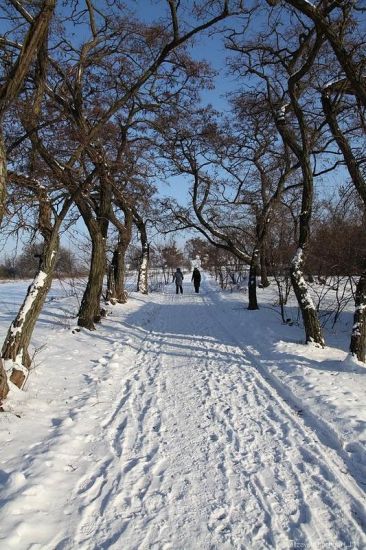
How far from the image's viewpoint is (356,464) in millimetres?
3898

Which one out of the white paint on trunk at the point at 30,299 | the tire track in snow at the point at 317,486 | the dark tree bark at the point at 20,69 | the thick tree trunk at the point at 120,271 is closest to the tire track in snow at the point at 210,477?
the tire track in snow at the point at 317,486

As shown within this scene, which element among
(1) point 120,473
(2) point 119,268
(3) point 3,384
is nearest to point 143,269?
(2) point 119,268

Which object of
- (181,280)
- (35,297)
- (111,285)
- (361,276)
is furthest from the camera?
(181,280)

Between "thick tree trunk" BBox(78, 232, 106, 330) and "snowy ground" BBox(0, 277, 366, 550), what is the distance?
117 inches

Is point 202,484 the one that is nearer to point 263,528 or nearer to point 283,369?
point 263,528

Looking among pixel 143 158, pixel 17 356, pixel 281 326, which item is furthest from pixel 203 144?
pixel 17 356

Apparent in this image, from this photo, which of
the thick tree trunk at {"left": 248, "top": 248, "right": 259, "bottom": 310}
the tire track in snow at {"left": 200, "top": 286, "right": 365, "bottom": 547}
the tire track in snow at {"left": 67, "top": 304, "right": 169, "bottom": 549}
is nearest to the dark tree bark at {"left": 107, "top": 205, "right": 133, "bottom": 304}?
the thick tree trunk at {"left": 248, "top": 248, "right": 259, "bottom": 310}

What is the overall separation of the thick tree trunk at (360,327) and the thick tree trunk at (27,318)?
5.50m

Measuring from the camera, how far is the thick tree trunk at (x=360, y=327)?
740 centimetres

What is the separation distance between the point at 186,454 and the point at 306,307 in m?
5.65

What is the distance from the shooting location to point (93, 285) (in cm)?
1173

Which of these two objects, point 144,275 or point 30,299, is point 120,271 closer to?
point 144,275

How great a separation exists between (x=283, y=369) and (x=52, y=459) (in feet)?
14.5

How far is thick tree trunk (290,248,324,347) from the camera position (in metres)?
8.80
